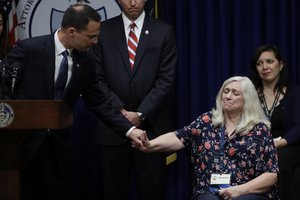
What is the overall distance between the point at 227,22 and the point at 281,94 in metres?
0.81

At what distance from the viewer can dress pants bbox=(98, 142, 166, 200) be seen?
162 inches

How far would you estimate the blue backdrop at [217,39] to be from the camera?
476 centimetres

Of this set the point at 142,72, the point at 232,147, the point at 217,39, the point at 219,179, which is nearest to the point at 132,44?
the point at 142,72

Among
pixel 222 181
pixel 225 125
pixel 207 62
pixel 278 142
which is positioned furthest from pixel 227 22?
pixel 222 181

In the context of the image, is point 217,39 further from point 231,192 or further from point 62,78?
point 62,78

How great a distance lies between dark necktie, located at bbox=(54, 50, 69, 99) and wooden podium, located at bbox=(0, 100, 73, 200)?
2.30ft

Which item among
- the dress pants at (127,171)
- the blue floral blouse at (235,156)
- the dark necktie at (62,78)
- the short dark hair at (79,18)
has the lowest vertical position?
the dress pants at (127,171)

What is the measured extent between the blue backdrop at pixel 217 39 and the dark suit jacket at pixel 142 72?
2.07 feet

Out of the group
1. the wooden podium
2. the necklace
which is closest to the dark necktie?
the wooden podium

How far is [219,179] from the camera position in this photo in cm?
336

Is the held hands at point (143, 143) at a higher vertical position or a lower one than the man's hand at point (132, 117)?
lower

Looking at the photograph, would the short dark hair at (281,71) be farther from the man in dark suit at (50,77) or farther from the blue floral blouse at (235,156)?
the man in dark suit at (50,77)

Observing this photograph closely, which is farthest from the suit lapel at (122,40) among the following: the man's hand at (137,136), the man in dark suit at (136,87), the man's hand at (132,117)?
the man's hand at (137,136)

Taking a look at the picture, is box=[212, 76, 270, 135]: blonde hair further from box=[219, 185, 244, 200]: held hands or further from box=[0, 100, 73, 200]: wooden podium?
box=[0, 100, 73, 200]: wooden podium
